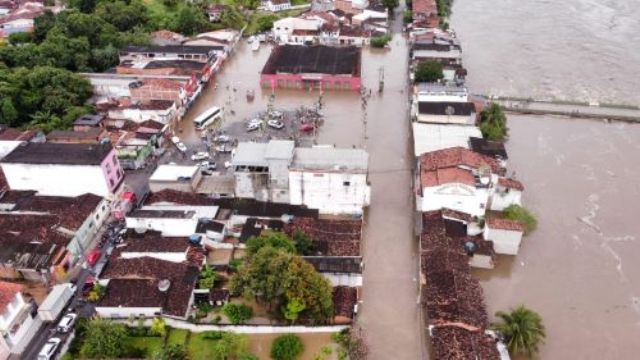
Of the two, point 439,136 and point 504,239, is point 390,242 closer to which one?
point 504,239

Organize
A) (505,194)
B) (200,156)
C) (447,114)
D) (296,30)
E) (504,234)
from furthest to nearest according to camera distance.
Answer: (296,30)
(447,114)
(200,156)
(505,194)
(504,234)

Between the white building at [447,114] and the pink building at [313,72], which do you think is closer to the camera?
the white building at [447,114]

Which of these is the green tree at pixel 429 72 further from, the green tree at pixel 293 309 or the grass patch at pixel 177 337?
the grass patch at pixel 177 337

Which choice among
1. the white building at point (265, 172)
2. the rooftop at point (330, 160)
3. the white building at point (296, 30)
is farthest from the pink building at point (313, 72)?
the white building at point (265, 172)

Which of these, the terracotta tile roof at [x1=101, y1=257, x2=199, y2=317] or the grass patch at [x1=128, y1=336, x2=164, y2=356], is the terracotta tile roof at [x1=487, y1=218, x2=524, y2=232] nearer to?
the terracotta tile roof at [x1=101, y1=257, x2=199, y2=317]

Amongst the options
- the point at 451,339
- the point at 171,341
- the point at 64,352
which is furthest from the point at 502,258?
the point at 64,352

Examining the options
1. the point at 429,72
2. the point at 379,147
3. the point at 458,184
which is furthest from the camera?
the point at 429,72

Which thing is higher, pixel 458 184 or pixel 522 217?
pixel 458 184

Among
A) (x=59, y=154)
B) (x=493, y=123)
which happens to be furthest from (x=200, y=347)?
(x=493, y=123)
